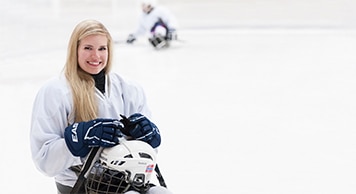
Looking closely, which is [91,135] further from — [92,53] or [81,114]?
[92,53]

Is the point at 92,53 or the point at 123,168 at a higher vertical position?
the point at 92,53

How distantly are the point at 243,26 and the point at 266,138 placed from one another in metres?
7.35

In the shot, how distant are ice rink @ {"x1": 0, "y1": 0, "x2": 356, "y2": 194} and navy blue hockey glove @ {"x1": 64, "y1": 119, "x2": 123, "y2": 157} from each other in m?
0.96

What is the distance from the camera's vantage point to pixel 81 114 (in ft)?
5.18

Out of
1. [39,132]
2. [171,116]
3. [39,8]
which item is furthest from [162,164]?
[39,8]

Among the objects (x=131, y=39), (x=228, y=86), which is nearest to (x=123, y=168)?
(x=228, y=86)

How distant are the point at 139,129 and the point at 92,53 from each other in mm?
247

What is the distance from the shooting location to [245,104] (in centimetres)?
410

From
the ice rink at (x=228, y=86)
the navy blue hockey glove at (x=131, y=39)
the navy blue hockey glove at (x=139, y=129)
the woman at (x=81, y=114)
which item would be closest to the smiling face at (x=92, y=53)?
the woman at (x=81, y=114)

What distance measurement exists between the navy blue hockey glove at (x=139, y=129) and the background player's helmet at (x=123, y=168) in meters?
0.03

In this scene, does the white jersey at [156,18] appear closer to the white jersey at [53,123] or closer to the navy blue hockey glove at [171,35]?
the navy blue hockey glove at [171,35]

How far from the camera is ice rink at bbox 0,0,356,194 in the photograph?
103 inches

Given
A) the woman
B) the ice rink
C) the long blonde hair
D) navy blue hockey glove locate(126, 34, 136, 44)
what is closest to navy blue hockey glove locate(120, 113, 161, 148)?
the woman

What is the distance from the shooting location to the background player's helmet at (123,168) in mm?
1456
